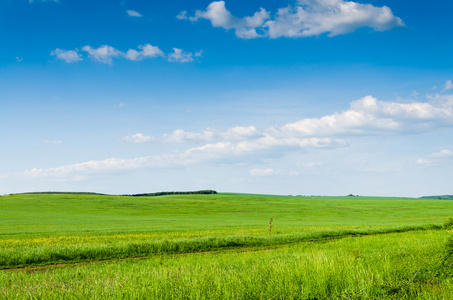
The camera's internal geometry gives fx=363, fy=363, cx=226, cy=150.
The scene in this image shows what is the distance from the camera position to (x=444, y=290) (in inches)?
309

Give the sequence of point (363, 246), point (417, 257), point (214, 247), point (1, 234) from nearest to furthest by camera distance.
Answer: point (417, 257) < point (363, 246) < point (214, 247) < point (1, 234)

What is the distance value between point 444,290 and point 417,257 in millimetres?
3636

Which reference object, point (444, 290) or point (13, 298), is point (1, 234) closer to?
point (13, 298)

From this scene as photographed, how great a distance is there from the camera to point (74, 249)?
1889 centimetres

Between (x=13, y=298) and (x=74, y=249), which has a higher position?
(x=13, y=298)

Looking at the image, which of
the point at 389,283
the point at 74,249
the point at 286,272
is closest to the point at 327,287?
the point at 286,272

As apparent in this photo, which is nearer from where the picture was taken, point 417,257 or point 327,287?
point 327,287

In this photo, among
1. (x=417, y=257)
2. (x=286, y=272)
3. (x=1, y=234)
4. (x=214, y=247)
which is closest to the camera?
(x=286, y=272)

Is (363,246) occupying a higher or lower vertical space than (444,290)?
lower

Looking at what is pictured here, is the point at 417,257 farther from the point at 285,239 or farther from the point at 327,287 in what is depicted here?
the point at 285,239

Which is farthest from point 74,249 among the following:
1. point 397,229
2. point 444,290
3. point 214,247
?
point 397,229

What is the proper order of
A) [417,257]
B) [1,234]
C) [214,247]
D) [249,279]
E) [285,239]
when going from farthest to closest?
[1,234], [285,239], [214,247], [417,257], [249,279]

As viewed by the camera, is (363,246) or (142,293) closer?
(142,293)

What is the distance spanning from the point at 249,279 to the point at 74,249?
46.4 ft
